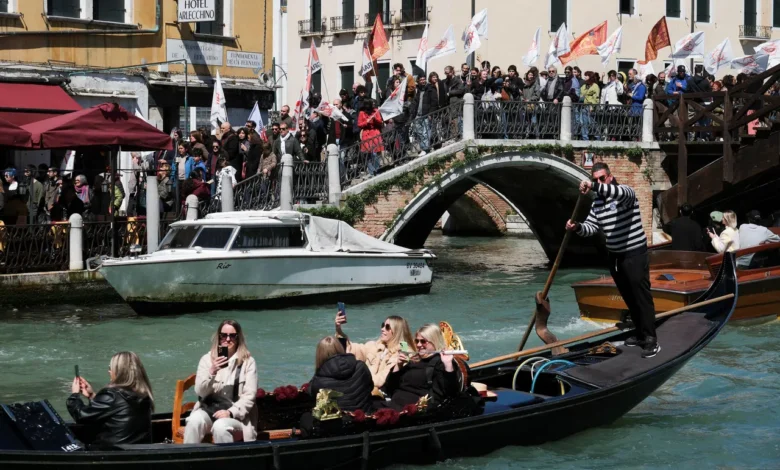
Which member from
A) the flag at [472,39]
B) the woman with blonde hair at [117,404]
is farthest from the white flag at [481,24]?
the woman with blonde hair at [117,404]

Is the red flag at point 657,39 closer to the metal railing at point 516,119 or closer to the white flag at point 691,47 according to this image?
the white flag at point 691,47

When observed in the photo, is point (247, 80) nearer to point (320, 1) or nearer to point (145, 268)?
point (145, 268)

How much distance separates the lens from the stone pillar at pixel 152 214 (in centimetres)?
1482

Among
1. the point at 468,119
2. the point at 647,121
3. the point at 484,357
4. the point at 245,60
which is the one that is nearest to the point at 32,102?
the point at 245,60

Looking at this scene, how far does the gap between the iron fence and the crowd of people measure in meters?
7.36

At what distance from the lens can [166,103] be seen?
19188 millimetres

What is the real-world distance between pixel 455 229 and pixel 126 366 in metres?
22.9

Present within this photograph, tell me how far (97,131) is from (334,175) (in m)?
3.44

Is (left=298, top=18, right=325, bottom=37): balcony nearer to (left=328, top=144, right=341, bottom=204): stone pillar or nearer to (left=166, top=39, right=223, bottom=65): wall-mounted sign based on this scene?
(left=166, top=39, right=223, bottom=65): wall-mounted sign

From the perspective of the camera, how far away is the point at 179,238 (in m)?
14.1

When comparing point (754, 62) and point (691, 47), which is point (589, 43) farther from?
point (754, 62)

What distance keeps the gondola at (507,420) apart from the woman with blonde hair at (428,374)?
19 centimetres

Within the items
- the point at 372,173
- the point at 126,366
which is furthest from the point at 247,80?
the point at 126,366

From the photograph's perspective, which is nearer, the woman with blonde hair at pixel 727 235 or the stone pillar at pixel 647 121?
the woman with blonde hair at pixel 727 235
